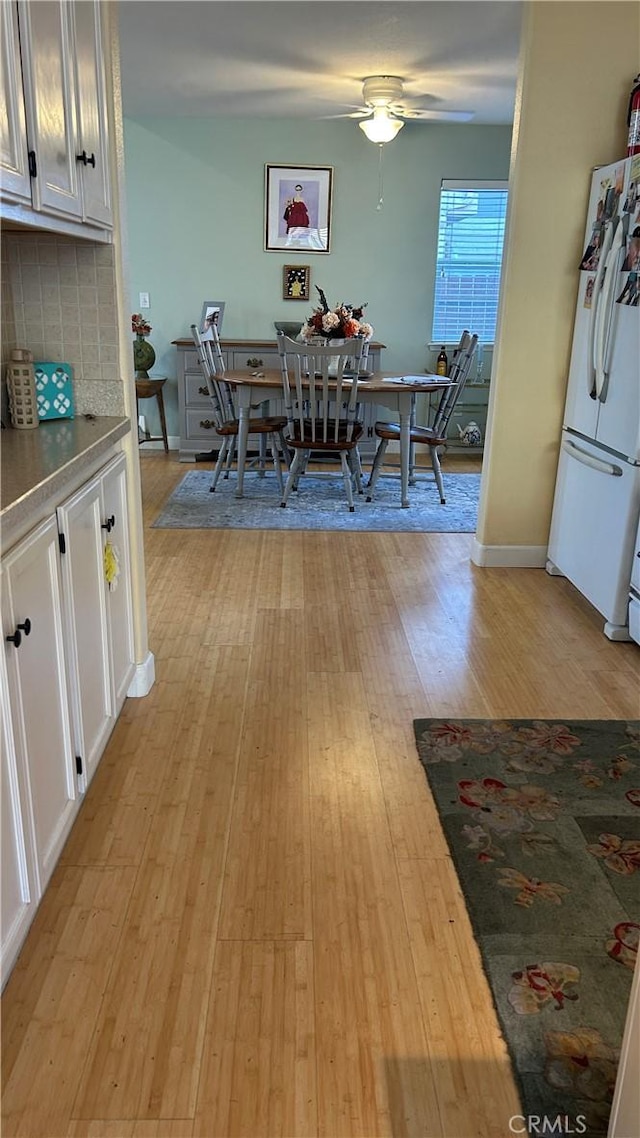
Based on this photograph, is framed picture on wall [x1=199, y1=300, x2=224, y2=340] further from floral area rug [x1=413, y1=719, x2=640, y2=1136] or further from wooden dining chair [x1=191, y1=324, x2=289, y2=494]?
floral area rug [x1=413, y1=719, x2=640, y2=1136]

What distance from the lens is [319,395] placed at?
17.3 ft

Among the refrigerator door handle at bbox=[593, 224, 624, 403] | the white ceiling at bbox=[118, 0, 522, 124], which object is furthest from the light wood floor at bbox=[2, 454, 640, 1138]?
the white ceiling at bbox=[118, 0, 522, 124]

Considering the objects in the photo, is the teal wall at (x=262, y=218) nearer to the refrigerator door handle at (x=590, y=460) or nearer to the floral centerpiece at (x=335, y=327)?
the floral centerpiece at (x=335, y=327)

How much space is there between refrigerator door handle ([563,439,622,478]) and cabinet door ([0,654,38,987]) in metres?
2.50

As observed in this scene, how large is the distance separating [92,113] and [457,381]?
3.43 metres

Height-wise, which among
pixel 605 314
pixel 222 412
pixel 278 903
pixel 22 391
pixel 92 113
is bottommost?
pixel 278 903

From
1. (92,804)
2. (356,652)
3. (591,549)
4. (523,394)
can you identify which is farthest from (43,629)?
(523,394)

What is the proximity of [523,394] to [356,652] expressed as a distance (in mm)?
1603

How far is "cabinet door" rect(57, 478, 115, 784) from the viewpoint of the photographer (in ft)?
6.07

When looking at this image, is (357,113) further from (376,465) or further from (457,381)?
(376,465)

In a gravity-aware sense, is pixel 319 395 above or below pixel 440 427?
above

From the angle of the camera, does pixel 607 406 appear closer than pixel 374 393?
Yes

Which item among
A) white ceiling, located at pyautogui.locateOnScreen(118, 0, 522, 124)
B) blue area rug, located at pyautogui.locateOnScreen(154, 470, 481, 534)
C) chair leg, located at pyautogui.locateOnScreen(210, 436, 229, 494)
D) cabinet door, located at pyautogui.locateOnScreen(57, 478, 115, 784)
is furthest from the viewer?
chair leg, located at pyautogui.locateOnScreen(210, 436, 229, 494)

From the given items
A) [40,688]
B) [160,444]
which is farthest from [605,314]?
[160,444]
